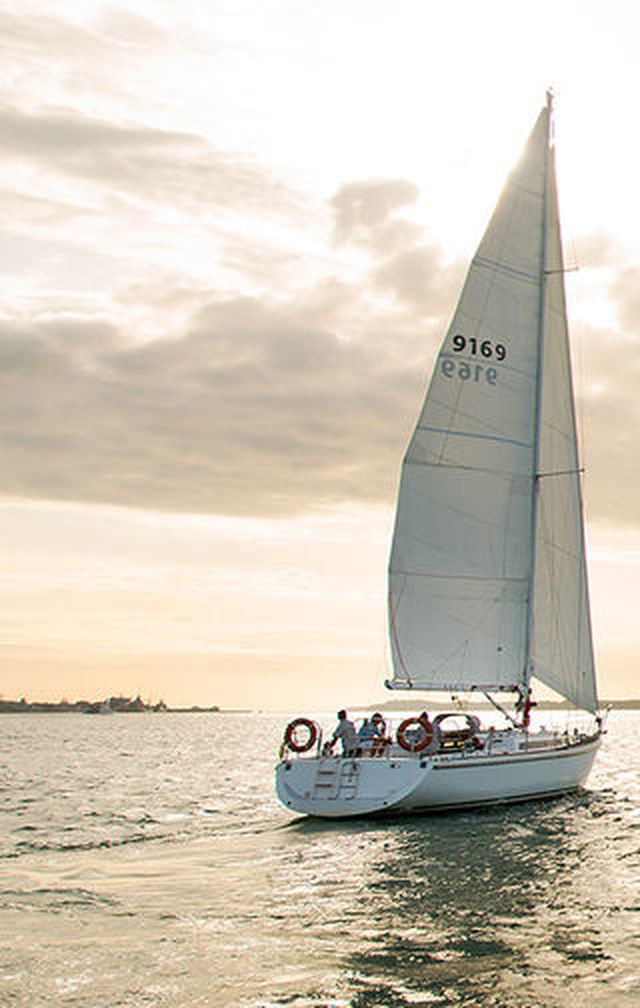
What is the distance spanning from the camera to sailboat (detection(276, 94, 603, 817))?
2969 cm

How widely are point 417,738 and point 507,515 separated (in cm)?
795

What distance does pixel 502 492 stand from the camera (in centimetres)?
3105

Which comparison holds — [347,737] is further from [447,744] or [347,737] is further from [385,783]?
[447,744]

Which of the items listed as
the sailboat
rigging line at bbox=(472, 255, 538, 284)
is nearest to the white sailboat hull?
the sailboat

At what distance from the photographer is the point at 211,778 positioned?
166ft

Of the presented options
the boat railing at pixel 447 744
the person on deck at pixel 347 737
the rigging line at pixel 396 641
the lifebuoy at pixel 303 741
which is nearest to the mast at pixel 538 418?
the boat railing at pixel 447 744

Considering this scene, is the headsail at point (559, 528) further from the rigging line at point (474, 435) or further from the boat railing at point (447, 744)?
the boat railing at point (447, 744)

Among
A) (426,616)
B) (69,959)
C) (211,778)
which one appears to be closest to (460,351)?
(426,616)

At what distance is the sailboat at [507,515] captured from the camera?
29688mm

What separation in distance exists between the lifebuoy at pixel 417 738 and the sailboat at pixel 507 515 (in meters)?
1.26

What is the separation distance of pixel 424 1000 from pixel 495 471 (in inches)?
839

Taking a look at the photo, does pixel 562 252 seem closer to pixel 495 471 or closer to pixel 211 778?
pixel 495 471

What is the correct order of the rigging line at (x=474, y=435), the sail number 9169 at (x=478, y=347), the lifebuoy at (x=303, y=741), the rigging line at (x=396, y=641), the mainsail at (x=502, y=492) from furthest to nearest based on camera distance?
the sail number 9169 at (x=478, y=347)
the rigging line at (x=474, y=435)
the mainsail at (x=502, y=492)
the rigging line at (x=396, y=641)
the lifebuoy at (x=303, y=741)

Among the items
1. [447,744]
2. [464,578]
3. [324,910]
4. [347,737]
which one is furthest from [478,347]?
[324,910]
